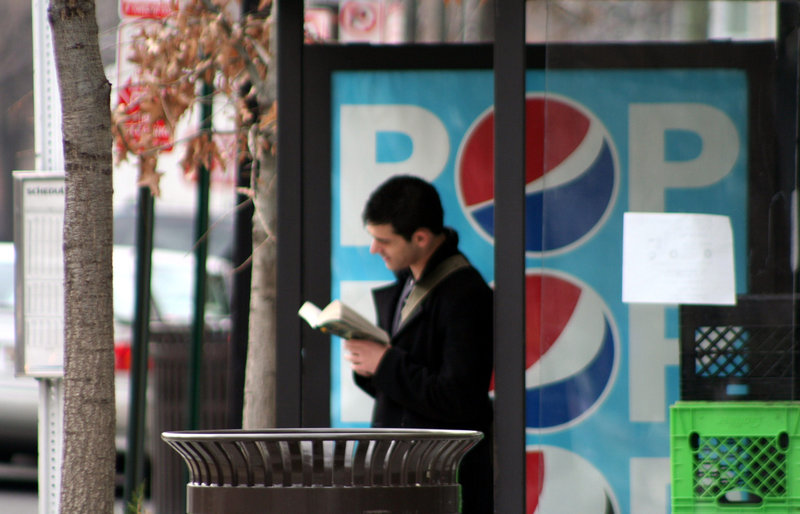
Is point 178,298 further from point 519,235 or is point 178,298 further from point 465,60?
point 519,235

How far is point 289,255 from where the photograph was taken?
5.39 m

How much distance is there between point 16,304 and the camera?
5656 mm

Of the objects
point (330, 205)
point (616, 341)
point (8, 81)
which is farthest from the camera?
point (8, 81)

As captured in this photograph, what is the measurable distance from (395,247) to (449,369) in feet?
1.96

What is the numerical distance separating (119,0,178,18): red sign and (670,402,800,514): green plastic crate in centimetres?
343

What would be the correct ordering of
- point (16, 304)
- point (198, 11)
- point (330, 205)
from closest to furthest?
1. point (16, 304)
2. point (330, 205)
3. point (198, 11)

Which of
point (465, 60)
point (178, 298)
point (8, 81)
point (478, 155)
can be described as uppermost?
point (8, 81)

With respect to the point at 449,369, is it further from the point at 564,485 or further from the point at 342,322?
the point at 564,485

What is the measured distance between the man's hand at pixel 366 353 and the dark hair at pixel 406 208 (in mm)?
451

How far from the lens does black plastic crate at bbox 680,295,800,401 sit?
4.80 metres

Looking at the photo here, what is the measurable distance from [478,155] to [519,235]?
5.02 ft

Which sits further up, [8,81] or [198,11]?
[8,81]

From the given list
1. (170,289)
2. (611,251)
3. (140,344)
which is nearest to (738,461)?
(611,251)

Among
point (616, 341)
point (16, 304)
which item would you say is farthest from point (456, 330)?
point (16, 304)
